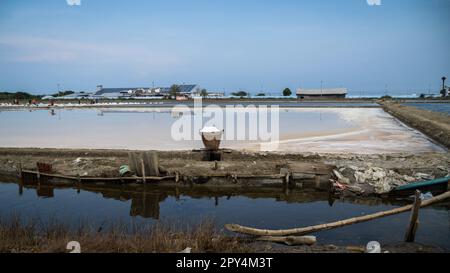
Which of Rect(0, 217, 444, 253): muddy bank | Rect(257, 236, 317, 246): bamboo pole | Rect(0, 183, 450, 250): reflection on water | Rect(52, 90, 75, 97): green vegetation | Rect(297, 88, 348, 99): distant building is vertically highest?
Rect(52, 90, 75, 97): green vegetation

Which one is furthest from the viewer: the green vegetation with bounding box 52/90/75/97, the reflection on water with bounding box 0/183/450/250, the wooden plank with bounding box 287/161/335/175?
the green vegetation with bounding box 52/90/75/97

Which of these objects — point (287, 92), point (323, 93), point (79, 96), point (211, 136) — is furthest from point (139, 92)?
point (211, 136)

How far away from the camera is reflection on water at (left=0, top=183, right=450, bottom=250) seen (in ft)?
21.6

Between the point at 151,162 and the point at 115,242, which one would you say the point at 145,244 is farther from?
the point at 151,162

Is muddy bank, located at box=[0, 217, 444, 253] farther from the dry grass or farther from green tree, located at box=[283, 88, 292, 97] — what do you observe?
green tree, located at box=[283, 88, 292, 97]

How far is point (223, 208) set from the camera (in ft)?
27.2

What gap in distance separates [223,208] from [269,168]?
2.69 metres

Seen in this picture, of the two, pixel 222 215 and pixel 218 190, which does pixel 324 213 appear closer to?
pixel 222 215

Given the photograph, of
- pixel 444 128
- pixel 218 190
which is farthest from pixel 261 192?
pixel 444 128

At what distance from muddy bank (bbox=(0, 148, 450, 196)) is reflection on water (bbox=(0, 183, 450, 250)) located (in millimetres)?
292

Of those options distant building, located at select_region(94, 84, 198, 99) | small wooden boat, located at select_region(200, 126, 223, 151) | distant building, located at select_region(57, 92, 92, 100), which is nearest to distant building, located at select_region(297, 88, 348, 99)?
distant building, located at select_region(94, 84, 198, 99)

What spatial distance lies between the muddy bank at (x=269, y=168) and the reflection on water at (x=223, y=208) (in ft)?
0.96

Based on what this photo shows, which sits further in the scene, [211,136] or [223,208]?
[211,136]
